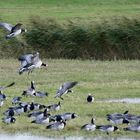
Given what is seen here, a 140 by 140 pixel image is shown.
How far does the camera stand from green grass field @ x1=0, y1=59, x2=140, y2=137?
16.2m

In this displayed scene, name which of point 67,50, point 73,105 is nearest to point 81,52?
point 67,50

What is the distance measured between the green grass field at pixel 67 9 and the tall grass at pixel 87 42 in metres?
1.56

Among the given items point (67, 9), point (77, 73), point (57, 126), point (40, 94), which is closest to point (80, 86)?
point (40, 94)

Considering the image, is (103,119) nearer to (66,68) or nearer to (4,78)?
(4,78)

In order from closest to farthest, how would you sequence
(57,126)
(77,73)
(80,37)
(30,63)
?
(57,126) → (30,63) → (77,73) → (80,37)

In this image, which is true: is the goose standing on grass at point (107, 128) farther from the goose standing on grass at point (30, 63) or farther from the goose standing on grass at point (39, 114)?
the goose standing on grass at point (30, 63)

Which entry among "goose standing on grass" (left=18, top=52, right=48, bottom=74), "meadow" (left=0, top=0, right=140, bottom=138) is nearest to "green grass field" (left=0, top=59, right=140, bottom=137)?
"meadow" (left=0, top=0, right=140, bottom=138)

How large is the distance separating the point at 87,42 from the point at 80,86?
415 inches

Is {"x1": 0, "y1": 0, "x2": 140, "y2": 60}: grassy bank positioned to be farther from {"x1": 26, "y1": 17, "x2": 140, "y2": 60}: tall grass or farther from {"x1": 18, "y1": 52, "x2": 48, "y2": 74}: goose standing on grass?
{"x1": 18, "y1": 52, "x2": 48, "y2": 74}: goose standing on grass

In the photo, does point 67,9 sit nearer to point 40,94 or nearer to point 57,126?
point 40,94

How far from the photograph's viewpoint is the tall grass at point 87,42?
33.7m

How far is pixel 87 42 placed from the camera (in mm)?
33875

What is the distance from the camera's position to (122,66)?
97.2 feet

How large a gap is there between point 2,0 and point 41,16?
483 inches
